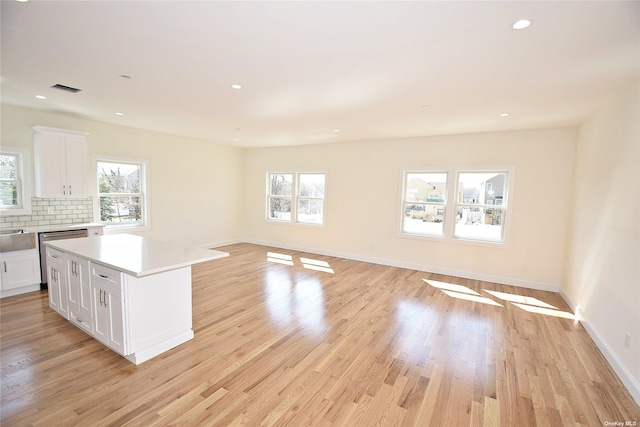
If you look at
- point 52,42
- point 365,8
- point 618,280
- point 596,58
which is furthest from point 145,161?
point 618,280

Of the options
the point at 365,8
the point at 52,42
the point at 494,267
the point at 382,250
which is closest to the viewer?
the point at 365,8

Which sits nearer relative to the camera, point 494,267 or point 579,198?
point 579,198

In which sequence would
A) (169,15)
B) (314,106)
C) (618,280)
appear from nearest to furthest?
(169,15) → (618,280) → (314,106)

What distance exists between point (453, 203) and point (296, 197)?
3.72 metres

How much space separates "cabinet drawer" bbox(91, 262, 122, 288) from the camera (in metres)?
2.46

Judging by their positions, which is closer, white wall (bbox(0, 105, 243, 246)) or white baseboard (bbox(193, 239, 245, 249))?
white wall (bbox(0, 105, 243, 246))

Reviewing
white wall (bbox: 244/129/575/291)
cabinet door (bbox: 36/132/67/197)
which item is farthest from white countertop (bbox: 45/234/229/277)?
white wall (bbox: 244/129/575/291)

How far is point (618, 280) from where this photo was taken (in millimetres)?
2768

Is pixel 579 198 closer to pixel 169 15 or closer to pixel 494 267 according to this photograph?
pixel 494 267

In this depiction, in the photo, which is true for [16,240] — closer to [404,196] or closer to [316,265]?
[316,265]

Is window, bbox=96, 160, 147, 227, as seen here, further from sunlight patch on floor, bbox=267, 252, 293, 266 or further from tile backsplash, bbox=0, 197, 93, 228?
sunlight patch on floor, bbox=267, 252, 293, 266

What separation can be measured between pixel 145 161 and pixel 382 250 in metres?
5.29

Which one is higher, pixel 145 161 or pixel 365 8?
pixel 365 8

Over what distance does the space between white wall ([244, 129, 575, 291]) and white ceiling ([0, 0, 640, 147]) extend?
2.87 feet
